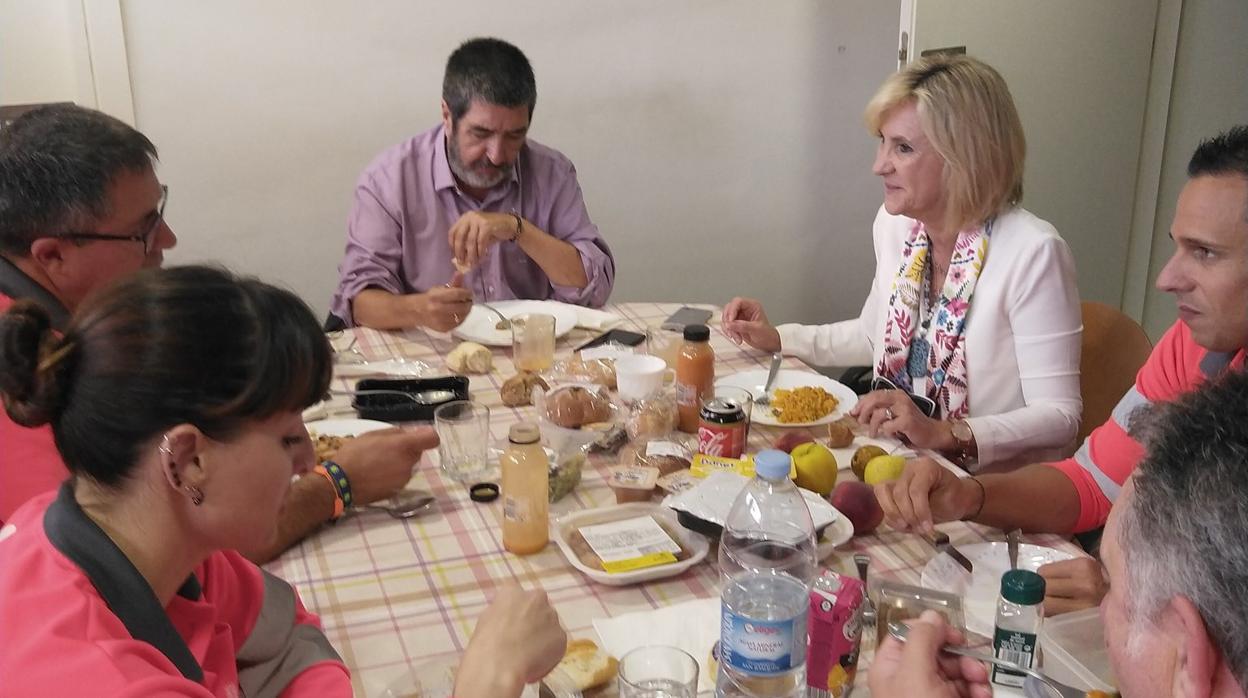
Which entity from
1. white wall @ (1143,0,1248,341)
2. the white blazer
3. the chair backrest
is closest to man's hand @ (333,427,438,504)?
the white blazer

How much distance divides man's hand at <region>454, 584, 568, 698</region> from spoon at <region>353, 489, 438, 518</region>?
46 cm

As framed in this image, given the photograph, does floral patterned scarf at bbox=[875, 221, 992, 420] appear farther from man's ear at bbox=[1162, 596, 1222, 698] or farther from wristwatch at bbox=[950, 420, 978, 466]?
man's ear at bbox=[1162, 596, 1222, 698]

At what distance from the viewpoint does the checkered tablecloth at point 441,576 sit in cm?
130

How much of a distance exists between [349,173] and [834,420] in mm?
2071

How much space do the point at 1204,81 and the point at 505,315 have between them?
2.77 metres

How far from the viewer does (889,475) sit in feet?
5.35

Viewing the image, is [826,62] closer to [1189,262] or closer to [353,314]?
[353,314]

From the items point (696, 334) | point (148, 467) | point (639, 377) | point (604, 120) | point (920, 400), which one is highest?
point (604, 120)

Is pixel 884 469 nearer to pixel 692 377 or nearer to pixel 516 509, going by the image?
pixel 692 377

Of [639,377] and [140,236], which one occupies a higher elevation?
[140,236]

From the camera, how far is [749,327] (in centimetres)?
236

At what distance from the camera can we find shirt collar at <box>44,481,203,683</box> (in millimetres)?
968

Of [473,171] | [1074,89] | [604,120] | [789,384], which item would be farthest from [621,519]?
[1074,89]

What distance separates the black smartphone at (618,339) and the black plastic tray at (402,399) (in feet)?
1.30
